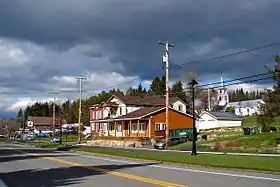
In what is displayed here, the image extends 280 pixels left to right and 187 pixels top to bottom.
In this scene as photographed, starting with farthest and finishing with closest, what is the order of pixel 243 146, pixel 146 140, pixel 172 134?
pixel 172 134 → pixel 146 140 → pixel 243 146

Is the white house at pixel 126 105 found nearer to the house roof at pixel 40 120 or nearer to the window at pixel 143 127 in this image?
the window at pixel 143 127

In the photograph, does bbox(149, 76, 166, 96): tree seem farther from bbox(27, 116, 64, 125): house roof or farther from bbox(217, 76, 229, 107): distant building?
bbox(27, 116, 64, 125): house roof

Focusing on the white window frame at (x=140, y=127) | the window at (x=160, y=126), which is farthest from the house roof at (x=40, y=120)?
the window at (x=160, y=126)

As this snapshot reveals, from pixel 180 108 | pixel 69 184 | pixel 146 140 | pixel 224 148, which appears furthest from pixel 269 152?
pixel 180 108

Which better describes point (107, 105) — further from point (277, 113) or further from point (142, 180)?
point (142, 180)

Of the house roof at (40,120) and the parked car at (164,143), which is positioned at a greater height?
the house roof at (40,120)

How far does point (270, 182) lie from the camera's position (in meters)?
16.4

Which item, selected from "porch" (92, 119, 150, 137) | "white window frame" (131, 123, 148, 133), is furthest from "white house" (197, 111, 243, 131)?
"white window frame" (131, 123, 148, 133)

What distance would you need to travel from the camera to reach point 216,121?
90.8 meters

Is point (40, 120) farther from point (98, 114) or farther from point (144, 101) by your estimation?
point (144, 101)

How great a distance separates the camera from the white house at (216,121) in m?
90.9

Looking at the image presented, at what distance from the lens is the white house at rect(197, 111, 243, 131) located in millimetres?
90875

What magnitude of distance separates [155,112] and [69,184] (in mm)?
57725

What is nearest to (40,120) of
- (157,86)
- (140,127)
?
(157,86)
